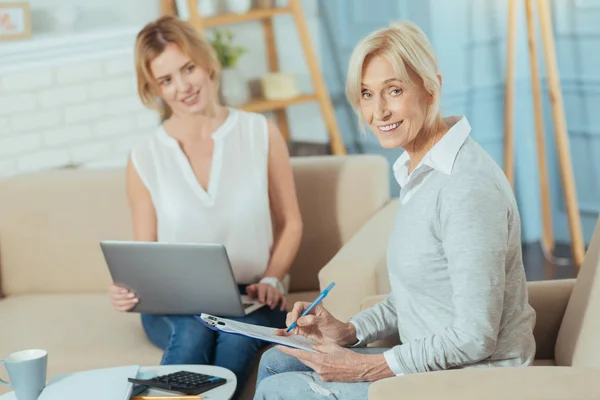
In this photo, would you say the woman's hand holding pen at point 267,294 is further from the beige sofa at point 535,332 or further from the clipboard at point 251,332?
the clipboard at point 251,332

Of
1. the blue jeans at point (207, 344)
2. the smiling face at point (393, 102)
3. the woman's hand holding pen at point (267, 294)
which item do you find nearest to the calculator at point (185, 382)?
the blue jeans at point (207, 344)

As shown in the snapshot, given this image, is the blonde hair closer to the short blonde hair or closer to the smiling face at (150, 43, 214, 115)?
the smiling face at (150, 43, 214, 115)

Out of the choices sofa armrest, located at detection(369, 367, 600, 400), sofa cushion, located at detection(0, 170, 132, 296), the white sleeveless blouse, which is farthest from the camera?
sofa cushion, located at detection(0, 170, 132, 296)

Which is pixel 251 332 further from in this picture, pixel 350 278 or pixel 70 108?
pixel 70 108

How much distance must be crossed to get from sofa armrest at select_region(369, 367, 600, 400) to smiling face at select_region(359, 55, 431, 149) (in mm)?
469

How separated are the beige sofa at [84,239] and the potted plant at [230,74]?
1688 mm

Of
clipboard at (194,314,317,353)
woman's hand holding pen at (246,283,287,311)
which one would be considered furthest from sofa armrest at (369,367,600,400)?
woman's hand holding pen at (246,283,287,311)

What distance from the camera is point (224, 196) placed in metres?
2.52

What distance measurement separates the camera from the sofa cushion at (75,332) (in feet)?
7.84

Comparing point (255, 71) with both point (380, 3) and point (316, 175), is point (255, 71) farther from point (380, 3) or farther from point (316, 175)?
point (316, 175)

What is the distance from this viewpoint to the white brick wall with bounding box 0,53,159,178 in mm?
4047

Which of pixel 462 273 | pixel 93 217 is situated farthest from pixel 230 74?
pixel 462 273

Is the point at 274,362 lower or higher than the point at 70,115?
lower

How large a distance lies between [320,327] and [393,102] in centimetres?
47
